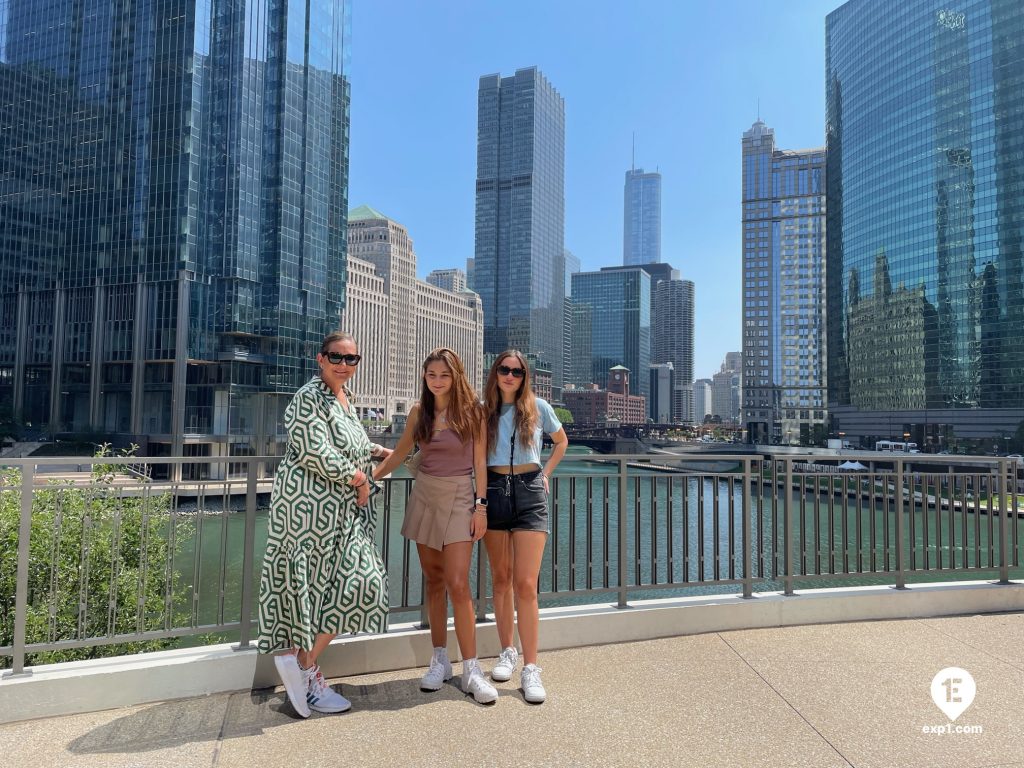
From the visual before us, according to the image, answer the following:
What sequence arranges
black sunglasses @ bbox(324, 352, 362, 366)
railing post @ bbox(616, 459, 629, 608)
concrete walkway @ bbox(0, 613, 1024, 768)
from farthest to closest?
railing post @ bbox(616, 459, 629, 608)
black sunglasses @ bbox(324, 352, 362, 366)
concrete walkway @ bbox(0, 613, 1024, 768)

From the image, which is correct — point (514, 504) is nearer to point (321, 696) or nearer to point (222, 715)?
point (321, 696)

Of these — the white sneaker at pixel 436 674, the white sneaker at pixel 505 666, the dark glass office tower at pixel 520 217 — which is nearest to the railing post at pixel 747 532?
the white sneaker at pixel 505 666

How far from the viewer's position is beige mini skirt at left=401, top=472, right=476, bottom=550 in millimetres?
3365

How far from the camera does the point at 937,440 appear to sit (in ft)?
254

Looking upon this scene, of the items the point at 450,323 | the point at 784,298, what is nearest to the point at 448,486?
the point at 450,323

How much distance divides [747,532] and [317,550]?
3.10 meters

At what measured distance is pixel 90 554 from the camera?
181 inches

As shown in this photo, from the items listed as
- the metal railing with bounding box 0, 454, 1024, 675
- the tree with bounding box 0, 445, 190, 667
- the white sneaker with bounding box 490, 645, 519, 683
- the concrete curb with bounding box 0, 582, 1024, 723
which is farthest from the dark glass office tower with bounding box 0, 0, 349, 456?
the white sneaker with bounding box 490, 645, 519, 683

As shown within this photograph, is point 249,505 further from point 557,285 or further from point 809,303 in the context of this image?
point 557,285

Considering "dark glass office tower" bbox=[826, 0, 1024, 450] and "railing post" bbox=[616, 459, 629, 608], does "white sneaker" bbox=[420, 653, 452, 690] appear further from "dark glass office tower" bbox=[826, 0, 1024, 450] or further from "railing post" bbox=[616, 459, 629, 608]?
"dark glass office tower" bbox=[826, 0, 1024, 450]

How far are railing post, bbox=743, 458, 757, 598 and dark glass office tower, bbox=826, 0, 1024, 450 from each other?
84.6 m

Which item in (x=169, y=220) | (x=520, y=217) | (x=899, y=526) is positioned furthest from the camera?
(x=520, y=217)

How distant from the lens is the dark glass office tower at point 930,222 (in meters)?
73.7

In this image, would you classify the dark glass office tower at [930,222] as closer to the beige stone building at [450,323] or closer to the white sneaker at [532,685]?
the beige stone building at [450,323]
